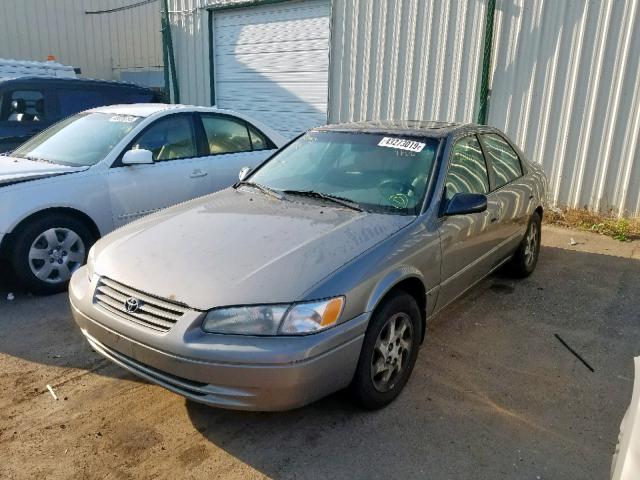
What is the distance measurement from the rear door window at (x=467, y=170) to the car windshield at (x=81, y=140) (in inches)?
125

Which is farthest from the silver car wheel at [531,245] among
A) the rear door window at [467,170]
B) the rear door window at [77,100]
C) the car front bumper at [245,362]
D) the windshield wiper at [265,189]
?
the rear door window at [77,100]

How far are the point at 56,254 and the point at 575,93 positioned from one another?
6.73 metres

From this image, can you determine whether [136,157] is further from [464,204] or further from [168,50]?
[168,50]

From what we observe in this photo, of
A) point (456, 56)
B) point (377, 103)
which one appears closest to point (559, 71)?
point (456, 56)

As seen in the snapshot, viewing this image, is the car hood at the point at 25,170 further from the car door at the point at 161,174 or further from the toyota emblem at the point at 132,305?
the toyota emblem at the point at 132,305

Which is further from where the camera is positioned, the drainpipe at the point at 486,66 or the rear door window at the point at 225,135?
the drainpipe at the point at 486,66

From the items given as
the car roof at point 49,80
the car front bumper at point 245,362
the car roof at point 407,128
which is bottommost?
the car front bumper at point 245,362

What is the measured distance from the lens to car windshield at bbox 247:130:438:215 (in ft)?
11.1

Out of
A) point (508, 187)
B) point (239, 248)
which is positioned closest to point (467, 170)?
point (508, 187)

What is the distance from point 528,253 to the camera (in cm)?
505

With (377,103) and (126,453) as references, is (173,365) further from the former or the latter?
(377,103)

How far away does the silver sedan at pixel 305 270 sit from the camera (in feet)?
7.89

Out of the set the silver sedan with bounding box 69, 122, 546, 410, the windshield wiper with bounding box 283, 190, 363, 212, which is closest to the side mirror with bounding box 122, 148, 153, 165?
the silver sedan with bounding box 69, 122, 546, 410

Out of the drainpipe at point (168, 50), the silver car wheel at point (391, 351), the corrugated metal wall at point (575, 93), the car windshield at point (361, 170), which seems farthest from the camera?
the drainpipe at point (168, 50)
